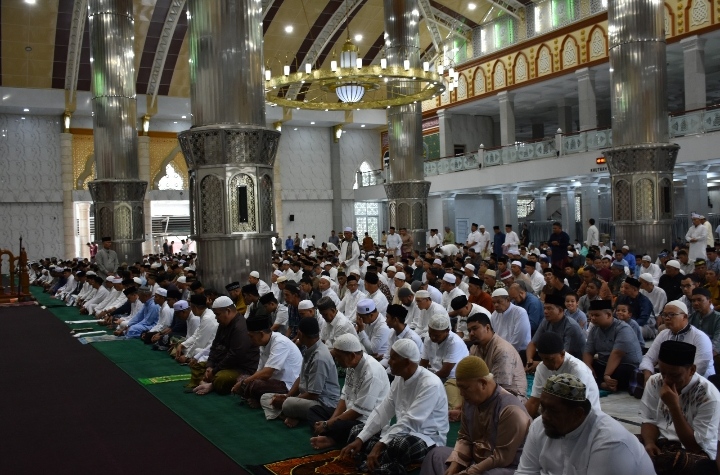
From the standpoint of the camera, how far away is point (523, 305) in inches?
261

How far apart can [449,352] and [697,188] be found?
10.9 meters

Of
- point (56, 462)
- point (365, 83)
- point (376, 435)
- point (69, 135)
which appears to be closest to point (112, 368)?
point (56, 462)

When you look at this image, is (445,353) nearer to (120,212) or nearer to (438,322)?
(438,322)

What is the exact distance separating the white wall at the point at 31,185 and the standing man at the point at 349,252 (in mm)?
11311

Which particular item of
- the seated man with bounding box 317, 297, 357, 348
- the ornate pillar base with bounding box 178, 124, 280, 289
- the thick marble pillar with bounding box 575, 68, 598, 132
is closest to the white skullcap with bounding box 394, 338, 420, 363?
the seated man with bounding box 317, 297, 357, 348

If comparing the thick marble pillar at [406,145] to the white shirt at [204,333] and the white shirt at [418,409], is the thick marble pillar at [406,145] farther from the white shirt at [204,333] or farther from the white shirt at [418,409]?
the white shirt at [418,409]

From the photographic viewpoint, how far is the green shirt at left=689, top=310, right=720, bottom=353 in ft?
15.7

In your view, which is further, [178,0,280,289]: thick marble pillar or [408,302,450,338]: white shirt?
[178,0,280,289]: thick marble pillar

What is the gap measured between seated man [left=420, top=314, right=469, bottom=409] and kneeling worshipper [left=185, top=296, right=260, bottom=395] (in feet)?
4.37

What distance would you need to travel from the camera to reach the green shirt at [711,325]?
15.7 feet

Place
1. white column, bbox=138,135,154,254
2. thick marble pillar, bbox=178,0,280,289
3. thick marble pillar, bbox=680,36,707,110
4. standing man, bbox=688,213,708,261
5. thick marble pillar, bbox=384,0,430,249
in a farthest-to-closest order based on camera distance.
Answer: white column, bbox=138,135,154,254, thick marble pillar, bbox=680,36,707,110, thick marble pillar, bbox=384,0,430,249, standing man, bbox=688,213,708,261, thick marble pillar, bbox=178,0,280,289

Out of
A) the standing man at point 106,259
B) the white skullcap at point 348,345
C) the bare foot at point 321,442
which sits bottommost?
the bare foot at point 321,442

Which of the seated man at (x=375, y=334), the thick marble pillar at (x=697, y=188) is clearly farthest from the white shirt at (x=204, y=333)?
the thick marble pillar at (x=697, y=188)

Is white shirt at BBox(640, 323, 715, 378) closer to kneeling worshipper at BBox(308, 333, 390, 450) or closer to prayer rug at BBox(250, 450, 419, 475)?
kneeling worshipper at BBox(308, 333, 390, 450)
